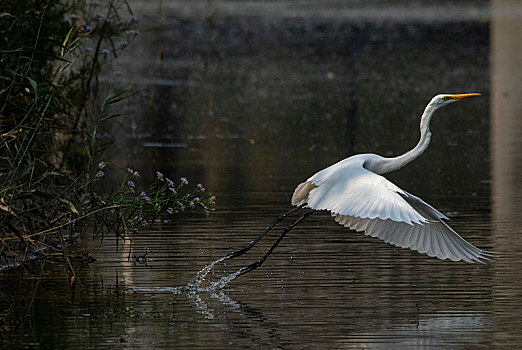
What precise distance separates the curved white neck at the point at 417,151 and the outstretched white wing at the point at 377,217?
22.1 inches

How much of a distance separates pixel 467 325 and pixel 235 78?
2238cm

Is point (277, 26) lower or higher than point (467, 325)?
higher

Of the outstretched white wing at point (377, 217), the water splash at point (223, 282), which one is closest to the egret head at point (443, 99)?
the outstretched white wing at point (377, 217)

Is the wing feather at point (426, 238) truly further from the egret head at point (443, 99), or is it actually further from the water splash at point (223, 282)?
the egret head at point (443, 99)

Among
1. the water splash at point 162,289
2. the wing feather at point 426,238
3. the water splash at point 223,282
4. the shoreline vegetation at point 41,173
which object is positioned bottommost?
the water splash at point 162,289

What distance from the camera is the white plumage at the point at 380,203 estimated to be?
772 cm

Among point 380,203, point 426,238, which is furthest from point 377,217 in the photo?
point 426,238

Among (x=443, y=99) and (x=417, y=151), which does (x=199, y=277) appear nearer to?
(x=417, y=151)

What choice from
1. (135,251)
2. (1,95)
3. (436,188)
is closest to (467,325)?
(135,251)

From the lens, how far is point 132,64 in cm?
3084

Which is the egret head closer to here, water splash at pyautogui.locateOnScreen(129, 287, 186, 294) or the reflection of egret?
the reflection of egret

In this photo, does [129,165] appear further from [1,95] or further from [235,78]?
[235,78]

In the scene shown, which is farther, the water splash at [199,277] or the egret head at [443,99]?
the egret head at [443,99]

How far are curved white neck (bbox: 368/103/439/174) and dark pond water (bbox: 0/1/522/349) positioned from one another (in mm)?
811
